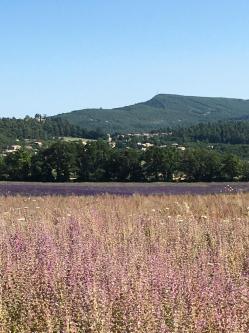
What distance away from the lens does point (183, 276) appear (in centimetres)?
508

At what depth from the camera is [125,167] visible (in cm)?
4203

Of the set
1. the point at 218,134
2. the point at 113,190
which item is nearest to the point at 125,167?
the point at 113,190

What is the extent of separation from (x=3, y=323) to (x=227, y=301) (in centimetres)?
160

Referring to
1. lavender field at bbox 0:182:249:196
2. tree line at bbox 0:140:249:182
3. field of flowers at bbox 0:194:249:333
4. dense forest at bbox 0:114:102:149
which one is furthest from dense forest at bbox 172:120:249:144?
field of flowers at bbox 0:194:249:333

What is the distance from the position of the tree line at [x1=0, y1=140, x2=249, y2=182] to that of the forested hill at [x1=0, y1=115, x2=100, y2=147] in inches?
2658

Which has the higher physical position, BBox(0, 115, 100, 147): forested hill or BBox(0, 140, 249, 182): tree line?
BBox(0, 115, 100, 147): forested hill

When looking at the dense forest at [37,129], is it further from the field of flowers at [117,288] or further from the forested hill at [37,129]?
the field of flowers at [117,288]

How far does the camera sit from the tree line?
41469 millimetres

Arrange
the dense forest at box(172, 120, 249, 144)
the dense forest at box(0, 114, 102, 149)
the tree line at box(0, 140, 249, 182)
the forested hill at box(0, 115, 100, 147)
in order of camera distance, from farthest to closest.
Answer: the dense forest at box(172, 120, 249, 144) → the forested hill at box(0, 115, 100, 147) → the dense forest at box(0, 114, 102, 149) → the tree line at box(0, 140, 249, 182)

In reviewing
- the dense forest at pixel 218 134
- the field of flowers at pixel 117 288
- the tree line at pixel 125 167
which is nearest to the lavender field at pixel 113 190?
the tree line at pixel 125 167

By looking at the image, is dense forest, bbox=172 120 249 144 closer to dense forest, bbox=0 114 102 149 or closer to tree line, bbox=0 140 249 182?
dense forest, bbox=0 114 102 149

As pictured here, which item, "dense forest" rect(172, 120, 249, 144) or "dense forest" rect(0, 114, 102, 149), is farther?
"dense forest" rect(172, 120, 249, 144)

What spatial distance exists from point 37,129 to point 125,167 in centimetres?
10078

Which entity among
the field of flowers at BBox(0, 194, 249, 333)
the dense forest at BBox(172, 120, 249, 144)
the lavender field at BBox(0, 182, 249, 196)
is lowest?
the lavender field at BBox(0, 182, 249, 196)
